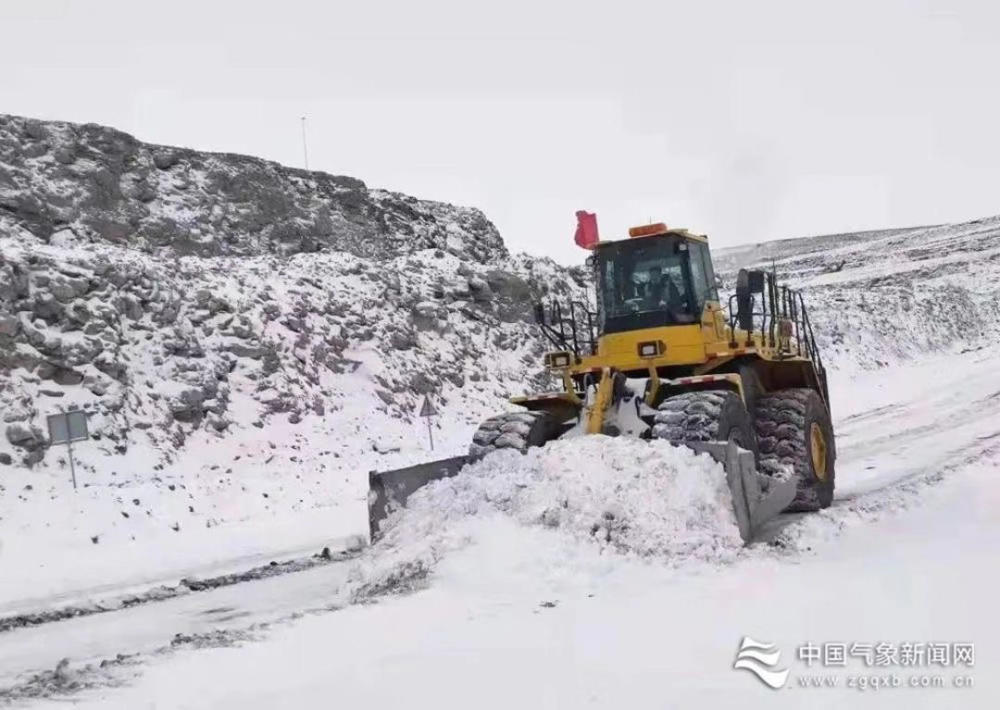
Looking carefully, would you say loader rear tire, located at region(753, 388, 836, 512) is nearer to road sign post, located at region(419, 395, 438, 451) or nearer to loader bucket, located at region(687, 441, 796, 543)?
loader bucket, located at region(687, 441, 796, 543)

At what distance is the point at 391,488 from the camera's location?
28.2ft

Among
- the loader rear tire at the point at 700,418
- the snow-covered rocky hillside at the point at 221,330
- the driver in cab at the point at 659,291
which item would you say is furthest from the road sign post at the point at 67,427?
the loader rear tire at the point at 700,418

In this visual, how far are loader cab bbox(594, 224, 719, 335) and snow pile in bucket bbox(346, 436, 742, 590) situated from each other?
8.09ft

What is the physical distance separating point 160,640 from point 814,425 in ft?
23.9

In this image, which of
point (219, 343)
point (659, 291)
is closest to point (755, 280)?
point (659, 291)

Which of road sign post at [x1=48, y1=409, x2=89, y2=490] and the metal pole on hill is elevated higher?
road sign post at [x1=48, y1=409, x2=89, y2=490]

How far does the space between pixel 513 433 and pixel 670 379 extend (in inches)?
78.1

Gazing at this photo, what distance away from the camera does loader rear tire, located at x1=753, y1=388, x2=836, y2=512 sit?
9.61 m

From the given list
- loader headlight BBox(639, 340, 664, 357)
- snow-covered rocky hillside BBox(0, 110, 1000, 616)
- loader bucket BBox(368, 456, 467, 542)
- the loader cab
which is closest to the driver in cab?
the loader cab

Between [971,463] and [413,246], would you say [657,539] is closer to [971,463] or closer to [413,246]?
[971,463]

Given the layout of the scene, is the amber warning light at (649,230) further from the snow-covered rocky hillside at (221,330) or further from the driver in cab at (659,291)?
the snow-covered rocky hillside at (221,330)

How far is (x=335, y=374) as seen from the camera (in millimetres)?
18750

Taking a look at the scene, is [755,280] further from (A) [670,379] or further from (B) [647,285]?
(A) [670,379]

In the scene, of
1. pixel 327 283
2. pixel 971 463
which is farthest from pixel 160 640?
pixel 327 283
